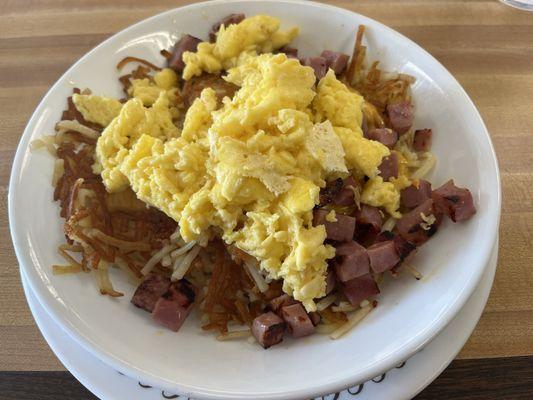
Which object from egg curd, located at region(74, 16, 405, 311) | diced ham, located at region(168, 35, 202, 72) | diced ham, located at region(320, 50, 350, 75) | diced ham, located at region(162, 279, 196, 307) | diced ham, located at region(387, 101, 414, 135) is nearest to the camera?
egg curd, located at region(74, 16, 405, 311)

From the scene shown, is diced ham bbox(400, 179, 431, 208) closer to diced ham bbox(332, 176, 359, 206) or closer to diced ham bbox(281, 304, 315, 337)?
diced ham bbox(332, 176, 359, 206)

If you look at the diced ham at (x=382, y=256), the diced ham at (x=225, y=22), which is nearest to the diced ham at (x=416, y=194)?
the diced ham at (x=382, y=256)

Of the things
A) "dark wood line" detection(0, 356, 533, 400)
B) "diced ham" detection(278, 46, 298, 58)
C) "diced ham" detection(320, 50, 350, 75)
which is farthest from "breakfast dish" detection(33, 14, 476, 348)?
"dark wood line" detection(0, 356, 533, 400)

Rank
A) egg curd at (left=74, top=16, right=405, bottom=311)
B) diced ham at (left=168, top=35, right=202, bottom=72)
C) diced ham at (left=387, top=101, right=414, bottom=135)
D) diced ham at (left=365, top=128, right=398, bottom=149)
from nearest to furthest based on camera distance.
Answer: egg curd at (left=74, top=16, right=405, bottom=311) → diced ham at (left=365, top=128, right=398, bottom=149) → diced ham at (left=387, top=101, right=414, bottom=135) → diced ham at (left=168, top=35, right=202, bottom=72)

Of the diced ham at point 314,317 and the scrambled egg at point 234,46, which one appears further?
the scrambled egg at point 234,46

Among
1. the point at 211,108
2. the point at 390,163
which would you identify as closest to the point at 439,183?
the point at 390,163

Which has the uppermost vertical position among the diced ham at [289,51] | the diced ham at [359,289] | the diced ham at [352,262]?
the diced ham at [289,51]

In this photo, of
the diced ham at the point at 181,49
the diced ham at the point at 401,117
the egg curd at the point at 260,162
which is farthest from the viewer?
the diced ham at the point at 181,49

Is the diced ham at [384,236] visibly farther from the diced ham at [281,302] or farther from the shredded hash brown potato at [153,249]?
the diced ham at [281,302]
